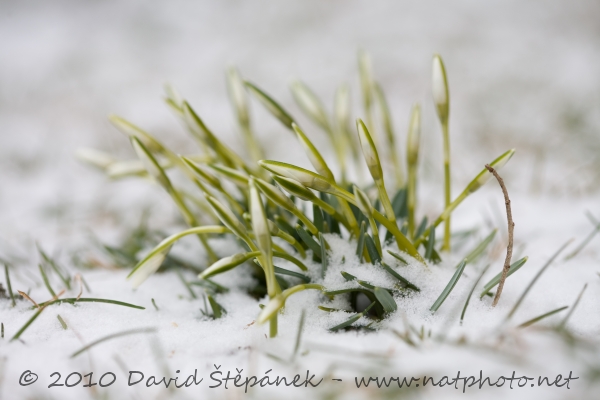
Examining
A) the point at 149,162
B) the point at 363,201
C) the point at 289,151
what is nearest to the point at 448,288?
the point at 363,201

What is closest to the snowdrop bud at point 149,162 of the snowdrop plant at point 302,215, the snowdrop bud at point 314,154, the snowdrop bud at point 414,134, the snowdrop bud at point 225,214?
the snowdrop plant at point 302,215

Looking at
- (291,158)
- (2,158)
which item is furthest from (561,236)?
(2,158)

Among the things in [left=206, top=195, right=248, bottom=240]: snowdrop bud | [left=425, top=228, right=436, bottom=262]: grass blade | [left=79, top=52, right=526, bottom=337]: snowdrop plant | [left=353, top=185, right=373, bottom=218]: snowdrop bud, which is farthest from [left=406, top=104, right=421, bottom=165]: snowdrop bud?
[left=206, top=195, right=248, bottom=240]: snowdrop bud

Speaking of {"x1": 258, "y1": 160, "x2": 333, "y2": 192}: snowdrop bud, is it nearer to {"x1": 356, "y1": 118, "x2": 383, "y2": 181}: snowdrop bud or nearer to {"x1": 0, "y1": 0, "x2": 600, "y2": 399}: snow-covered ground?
{"x1": 356, "y1": 118, "x2": 383, "y2": 181}: snowdrop bud

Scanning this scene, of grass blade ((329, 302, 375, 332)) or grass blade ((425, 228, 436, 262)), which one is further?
grass blade ((425, 228, 436, 262))

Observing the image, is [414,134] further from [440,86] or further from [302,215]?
[302,215]

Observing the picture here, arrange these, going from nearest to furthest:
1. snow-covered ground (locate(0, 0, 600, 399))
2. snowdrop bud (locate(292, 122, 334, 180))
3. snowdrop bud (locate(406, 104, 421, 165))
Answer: snow-covered ground (locate(0, 0, 600, 399)), snowdrop bud (locate(292, 122, 334, 180)), snowdrop bud (locate(406, 104, 421, 165))

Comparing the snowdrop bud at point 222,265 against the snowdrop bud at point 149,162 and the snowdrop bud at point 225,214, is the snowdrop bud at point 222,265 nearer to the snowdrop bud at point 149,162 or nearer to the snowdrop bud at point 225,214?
the snowdrop bud at point 225,214
